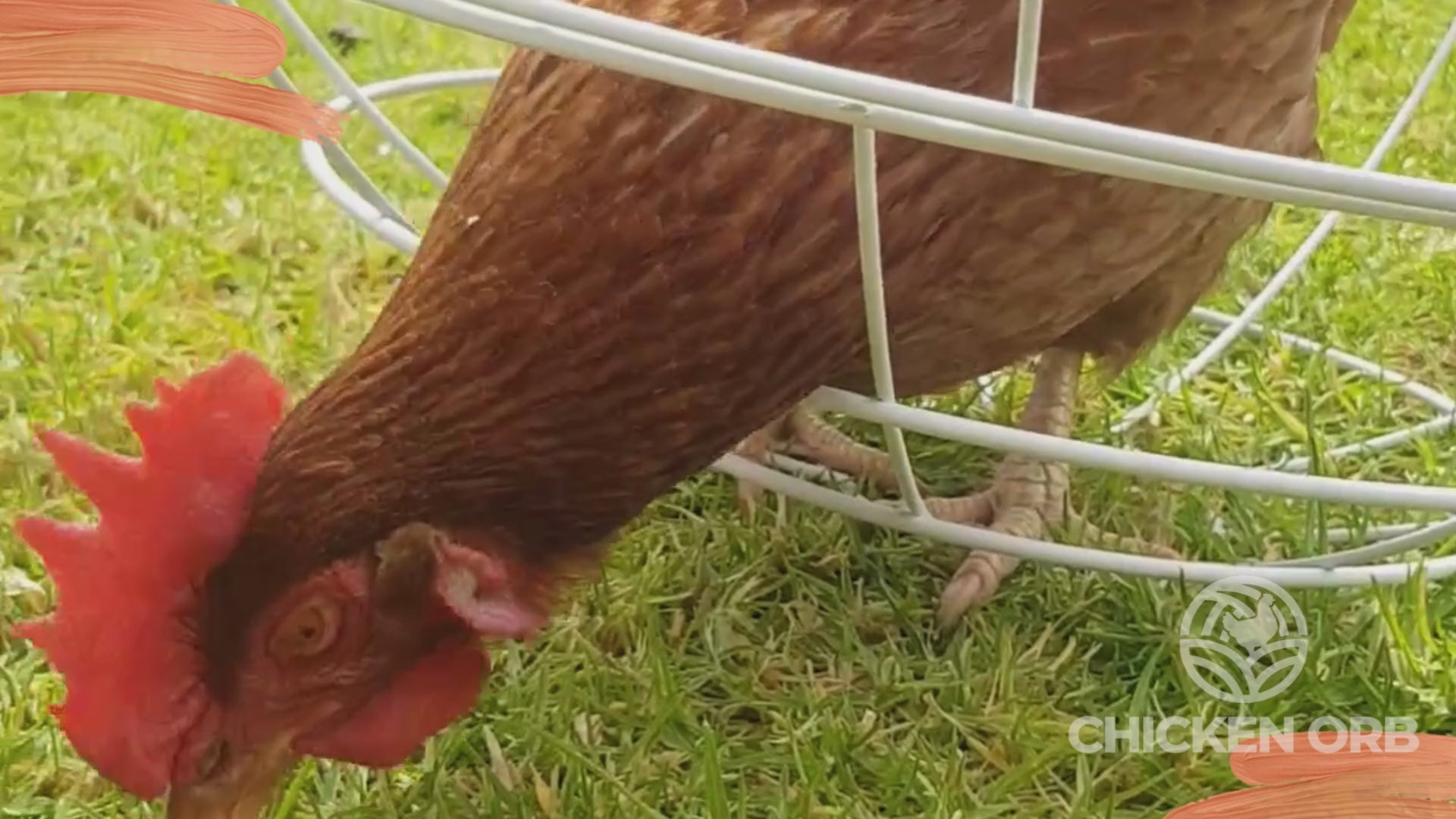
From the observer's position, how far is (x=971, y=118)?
17.1 inches

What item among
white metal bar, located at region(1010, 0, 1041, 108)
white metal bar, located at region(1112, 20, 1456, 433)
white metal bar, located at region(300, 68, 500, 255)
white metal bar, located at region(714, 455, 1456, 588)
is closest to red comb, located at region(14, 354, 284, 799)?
white metal bar, located at region(300, 68, 500, 255)

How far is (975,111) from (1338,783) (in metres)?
0.34

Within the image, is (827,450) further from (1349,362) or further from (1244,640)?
(1349,362)

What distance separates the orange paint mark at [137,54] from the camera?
0.43 metres

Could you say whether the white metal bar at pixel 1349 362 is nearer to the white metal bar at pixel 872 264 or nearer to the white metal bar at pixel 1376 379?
the white metal bar at pixel 1376 379

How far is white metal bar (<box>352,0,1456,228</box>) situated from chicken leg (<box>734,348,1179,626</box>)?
0.52 meters

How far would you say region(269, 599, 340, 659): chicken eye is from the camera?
0.67 m

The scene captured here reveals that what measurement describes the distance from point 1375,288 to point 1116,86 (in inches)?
27.2

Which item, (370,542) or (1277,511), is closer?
(370,542)

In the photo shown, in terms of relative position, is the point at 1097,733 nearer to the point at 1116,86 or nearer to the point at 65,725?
the point at 1116,86

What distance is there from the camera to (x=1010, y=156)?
0.45 meters

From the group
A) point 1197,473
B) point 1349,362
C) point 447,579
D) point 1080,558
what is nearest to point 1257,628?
point 1080,558

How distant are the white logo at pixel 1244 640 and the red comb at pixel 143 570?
0.53 metres

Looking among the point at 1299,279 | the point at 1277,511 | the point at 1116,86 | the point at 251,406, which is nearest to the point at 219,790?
the point at 251,406
